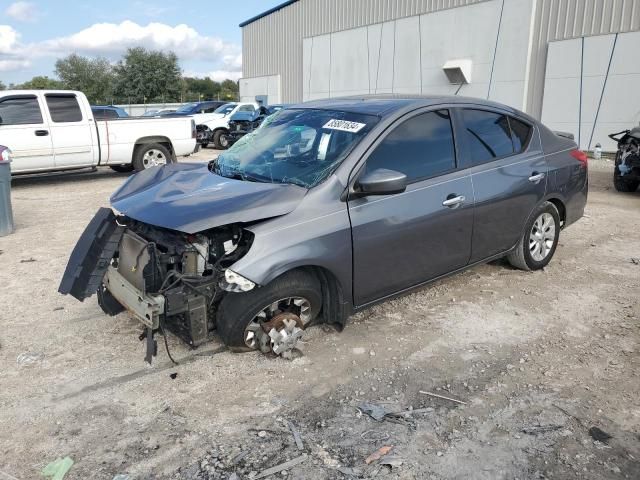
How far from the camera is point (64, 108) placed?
10.7m

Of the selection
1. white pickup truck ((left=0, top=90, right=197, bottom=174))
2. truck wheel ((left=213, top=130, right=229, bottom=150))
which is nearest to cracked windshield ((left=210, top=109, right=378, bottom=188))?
white pickup truck ((left=0, top=90, right=197, bottom=174))

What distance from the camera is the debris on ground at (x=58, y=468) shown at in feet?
8.65

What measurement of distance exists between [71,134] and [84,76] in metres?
60.2

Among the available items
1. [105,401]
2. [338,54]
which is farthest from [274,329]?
[338,54]

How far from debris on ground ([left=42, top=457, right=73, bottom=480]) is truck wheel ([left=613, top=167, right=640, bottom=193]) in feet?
34.5

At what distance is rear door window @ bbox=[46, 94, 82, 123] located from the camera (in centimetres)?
1057

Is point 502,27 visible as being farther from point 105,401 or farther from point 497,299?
point 105,401

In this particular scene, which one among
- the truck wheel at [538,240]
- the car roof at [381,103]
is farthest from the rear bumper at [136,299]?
the truck wheel at [538,240]

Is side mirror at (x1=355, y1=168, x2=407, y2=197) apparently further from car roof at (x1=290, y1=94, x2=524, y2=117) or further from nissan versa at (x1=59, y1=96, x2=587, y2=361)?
car roof at (x1=290, y1=94, x2=524, y2=117)

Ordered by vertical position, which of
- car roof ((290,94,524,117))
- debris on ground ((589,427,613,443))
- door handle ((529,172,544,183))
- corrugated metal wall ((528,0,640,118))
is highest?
corrugated metal wall ((528,0,640,118))

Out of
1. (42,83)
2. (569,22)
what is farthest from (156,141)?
(42,83)

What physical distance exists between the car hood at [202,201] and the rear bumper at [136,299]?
0.46 metres

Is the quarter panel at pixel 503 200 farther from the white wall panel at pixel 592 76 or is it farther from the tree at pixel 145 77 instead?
the tree at pixel 145 77

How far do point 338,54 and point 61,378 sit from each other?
2463 cm
